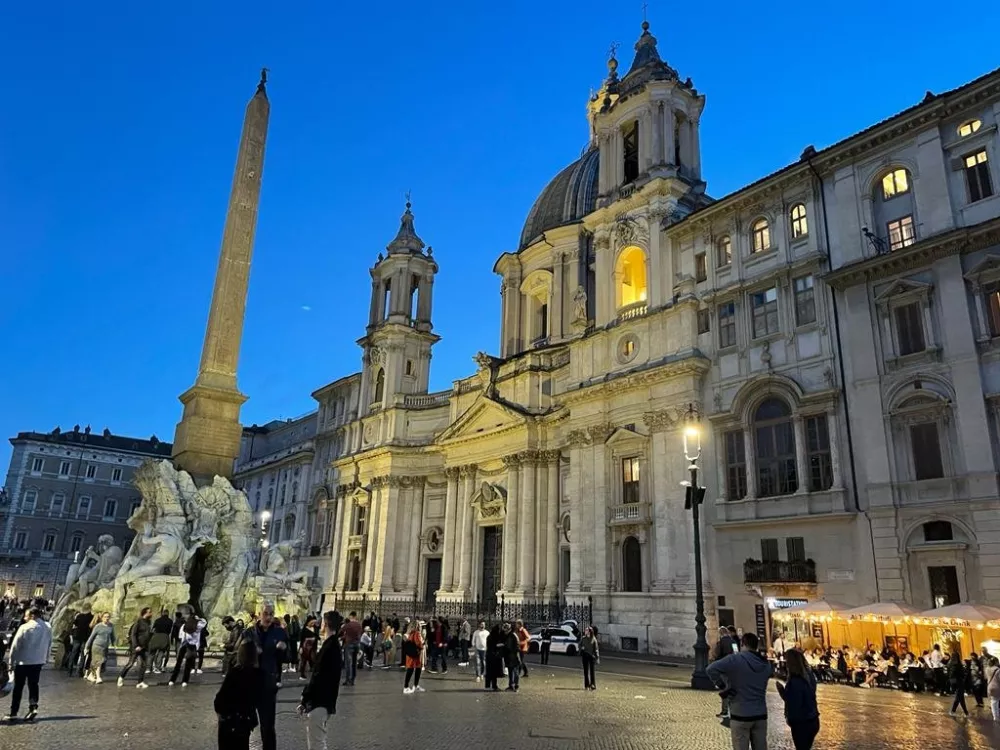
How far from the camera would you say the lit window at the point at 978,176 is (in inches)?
929

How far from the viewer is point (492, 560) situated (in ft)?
141

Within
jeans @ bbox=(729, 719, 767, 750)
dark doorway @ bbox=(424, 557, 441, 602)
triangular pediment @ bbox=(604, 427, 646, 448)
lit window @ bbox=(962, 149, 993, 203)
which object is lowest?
jeans @ bbox=(729, 719, 767, 750)

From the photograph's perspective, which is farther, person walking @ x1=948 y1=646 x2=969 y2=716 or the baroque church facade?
the baroque church facade

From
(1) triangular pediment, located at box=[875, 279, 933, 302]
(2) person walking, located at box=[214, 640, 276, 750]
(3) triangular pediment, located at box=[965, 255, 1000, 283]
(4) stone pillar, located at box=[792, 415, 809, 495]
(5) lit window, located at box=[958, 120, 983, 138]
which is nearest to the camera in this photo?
(2) person walking, located at box=[214, 640, 276, 750]

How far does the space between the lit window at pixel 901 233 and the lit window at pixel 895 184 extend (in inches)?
40.0

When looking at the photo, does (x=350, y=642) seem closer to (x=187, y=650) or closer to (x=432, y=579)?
(x=187, y=650)

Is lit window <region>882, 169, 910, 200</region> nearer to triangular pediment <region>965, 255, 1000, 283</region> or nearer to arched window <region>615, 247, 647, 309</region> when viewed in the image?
triangular pediment <region>965, 255, 1000, 283</region>

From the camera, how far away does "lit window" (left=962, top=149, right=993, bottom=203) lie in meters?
23.6

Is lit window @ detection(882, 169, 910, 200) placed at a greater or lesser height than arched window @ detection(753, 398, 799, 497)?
greater

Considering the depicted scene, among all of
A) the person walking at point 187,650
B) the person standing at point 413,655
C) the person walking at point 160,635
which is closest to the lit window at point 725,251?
the person standing at point 413,655

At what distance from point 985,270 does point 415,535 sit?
1381 inches

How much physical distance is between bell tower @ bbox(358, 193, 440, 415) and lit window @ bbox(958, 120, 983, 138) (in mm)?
35615

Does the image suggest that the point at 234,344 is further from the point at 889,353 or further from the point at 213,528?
the point at 889,353

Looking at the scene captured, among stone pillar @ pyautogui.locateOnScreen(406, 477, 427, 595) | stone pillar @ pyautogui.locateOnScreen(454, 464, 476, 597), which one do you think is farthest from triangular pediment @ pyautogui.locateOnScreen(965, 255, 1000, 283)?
stone pillar @ pyautogui.locateOnScreen(406, 477, 427, 595)
